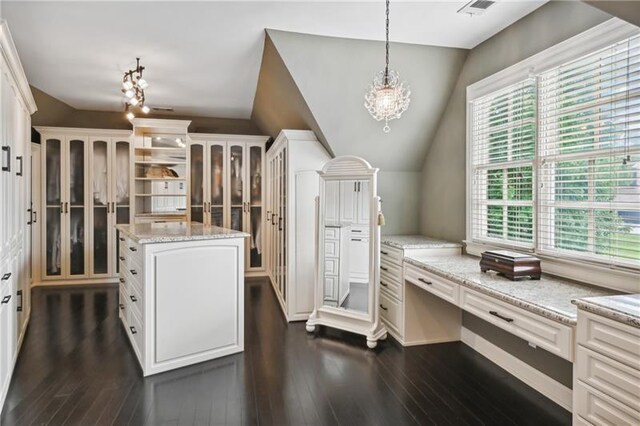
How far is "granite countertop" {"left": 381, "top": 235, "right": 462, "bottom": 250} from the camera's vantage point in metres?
3.31

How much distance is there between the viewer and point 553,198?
256cm

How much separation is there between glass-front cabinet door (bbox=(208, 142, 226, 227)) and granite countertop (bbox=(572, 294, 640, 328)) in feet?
16.9

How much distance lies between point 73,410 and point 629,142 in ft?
11.5

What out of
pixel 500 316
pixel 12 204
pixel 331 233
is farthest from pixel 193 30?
pixel 500 316

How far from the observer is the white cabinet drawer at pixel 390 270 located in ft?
11.0

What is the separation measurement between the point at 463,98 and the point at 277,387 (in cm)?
285

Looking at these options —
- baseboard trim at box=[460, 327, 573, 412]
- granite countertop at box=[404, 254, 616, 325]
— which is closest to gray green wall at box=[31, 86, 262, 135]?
granite countertop at box=[404, 254, 616, 325]

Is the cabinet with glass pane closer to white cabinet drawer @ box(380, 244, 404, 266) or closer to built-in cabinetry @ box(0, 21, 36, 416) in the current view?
built-in cabinetry @ box(0, 21, 36, 416)

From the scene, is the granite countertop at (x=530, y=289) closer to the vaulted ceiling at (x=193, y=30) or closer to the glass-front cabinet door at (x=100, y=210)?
the vaulted ceiling at (x=193, y=30)

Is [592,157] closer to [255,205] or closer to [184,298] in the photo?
[184,298]

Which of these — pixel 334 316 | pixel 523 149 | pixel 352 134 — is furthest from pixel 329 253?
pixel 523 149

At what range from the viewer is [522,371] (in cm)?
268

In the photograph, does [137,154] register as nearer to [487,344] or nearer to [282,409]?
[282,409]

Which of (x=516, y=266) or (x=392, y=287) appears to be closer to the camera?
(x=516, y=266)
